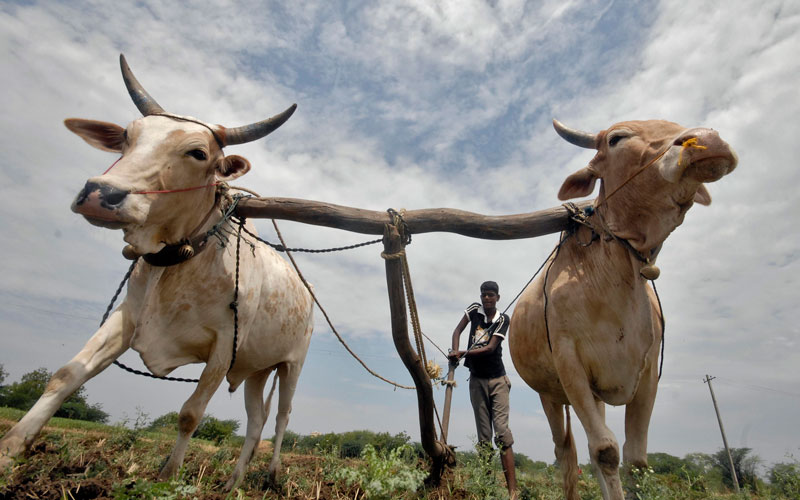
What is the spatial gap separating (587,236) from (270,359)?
3621 millimetres

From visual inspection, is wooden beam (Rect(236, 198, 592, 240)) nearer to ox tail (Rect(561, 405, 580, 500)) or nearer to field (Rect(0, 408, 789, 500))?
field (Rect(0, 408, 789, 500))

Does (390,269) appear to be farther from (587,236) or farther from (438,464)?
(438,464)

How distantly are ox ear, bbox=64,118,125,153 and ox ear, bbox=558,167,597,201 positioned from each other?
13.3 feet

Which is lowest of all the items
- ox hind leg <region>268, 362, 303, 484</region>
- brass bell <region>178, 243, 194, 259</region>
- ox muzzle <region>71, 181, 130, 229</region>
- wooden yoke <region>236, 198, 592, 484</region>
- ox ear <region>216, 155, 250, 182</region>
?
ox hind leg <region>268, 362, 303, 484</region>

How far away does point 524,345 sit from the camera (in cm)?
452

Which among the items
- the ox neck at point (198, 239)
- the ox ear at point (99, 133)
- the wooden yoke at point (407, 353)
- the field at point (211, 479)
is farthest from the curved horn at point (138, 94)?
the field at point (211, 479)

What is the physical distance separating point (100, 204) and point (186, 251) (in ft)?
3.17

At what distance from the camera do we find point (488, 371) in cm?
605

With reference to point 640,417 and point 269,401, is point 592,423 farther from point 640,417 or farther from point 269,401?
point 269,401

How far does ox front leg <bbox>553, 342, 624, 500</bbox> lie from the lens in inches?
128

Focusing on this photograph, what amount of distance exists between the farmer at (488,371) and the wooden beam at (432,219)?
7.69ft

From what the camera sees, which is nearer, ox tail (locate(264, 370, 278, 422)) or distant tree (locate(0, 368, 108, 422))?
ox tail (locate(264, 370, 278, 422))

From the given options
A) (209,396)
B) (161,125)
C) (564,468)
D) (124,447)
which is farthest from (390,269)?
(124,447)

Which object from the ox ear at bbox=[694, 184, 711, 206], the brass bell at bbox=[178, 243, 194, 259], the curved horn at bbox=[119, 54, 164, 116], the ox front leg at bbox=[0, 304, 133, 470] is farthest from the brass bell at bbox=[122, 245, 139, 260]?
the ox ear at bbox=[694, 184, 711, 206]
